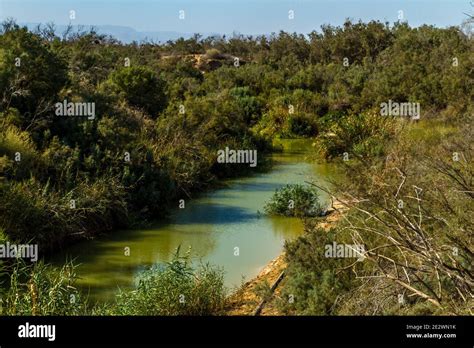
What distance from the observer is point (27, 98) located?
39.6 ft

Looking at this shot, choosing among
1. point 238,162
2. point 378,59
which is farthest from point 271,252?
point 378,59

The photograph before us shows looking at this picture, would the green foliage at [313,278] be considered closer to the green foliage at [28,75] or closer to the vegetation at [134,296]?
the vegetation at [134,296]

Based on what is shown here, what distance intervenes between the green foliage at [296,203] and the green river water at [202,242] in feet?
0.70

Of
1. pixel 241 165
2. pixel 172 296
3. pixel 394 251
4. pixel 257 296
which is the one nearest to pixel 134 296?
pixel 172 296

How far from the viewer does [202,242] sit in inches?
418

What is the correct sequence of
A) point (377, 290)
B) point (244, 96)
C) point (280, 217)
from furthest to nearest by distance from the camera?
point (244, 96) → point (280, 217) → point (377, 290)

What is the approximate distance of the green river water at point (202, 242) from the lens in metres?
8.95

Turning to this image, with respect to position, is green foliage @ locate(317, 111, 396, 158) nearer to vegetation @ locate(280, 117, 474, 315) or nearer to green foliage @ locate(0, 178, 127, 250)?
green foliage @ locate(0, 178, 127, 250)

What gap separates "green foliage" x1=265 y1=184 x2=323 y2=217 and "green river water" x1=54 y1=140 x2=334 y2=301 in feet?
0.70

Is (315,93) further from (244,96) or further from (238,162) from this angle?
(238,162)

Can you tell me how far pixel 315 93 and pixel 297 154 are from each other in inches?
256

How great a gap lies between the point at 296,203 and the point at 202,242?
98.3 inches

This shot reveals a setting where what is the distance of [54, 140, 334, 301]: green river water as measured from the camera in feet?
29.4

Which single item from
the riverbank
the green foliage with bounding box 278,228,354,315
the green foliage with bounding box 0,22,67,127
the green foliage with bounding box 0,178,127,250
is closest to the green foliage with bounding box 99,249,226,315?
the riverbank
